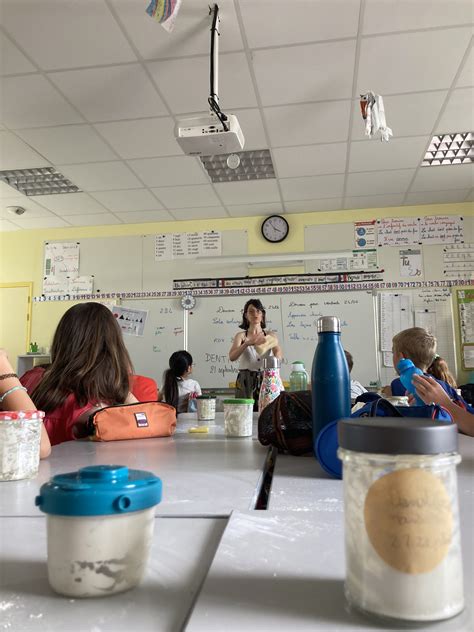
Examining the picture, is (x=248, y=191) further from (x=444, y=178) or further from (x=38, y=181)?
(x=38, y=181)

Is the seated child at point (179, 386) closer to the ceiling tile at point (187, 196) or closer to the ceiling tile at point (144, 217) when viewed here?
the ceiling tile at point (187, 196)

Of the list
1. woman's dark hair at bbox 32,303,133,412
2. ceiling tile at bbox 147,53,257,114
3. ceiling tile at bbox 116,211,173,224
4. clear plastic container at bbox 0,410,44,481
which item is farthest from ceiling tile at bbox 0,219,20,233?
clear plastic container at bbox 0,410,44,481

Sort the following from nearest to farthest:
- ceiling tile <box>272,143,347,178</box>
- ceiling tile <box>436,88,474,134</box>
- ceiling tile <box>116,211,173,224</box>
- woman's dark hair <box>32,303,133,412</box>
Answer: woman's dark hair <box>32,303,133,412</box> → ceiling tile <box>436,88,474,134</box> → ceiling tile <box>272,143,347,178</box> → ceiling tile <box>116,211,173,224</box>

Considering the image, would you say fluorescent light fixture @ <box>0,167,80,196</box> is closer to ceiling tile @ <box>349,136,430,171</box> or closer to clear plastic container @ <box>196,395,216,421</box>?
ceiling tile @ <box>349,136,430,171</box>

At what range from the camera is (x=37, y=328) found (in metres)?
5.06

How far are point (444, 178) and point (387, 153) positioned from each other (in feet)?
2.53

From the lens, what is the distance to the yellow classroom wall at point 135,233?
462cm

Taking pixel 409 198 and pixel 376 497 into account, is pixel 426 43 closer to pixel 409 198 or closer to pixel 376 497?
pixel 409 198

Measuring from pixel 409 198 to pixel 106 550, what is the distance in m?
4.53

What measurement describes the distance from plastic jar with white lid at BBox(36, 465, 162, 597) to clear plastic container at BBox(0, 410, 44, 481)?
0.46 metres

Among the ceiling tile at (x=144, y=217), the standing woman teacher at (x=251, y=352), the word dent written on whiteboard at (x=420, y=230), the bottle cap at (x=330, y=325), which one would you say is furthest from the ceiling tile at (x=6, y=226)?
the bottle cap at (x=330, y=325)

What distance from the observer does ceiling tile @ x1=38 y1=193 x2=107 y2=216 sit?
4.28m

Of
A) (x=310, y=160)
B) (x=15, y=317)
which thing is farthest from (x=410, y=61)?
(x=15, y=317)

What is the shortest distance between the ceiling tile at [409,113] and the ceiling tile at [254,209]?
1373 mm
